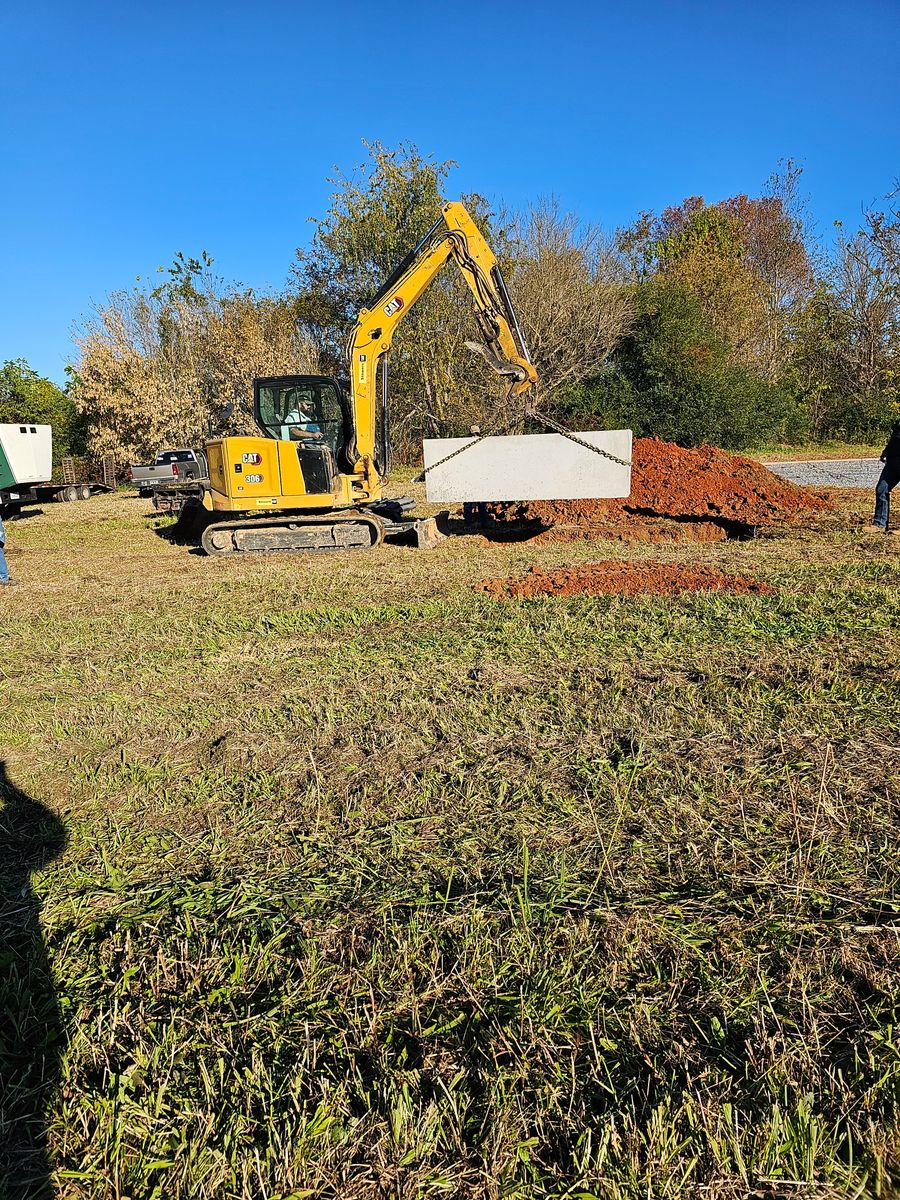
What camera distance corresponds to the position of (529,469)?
10.1m

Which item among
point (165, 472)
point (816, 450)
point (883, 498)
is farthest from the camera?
point (816, 450)

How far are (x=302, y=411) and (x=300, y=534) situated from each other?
1.91 m

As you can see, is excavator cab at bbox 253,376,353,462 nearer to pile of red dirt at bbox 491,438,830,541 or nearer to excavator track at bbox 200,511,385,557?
excavator track at bbox 200,511,385,557

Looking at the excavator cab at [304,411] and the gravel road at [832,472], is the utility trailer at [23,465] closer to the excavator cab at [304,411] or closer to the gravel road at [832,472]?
the excavator cab at [304,411]

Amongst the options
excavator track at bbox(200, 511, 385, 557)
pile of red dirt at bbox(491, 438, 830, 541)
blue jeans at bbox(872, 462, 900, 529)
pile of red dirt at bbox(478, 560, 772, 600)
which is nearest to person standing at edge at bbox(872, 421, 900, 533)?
blue jeans at bbox(872, 462, 900, 529)

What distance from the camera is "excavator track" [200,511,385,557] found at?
36.6 feet

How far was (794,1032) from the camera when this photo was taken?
6.87 feet

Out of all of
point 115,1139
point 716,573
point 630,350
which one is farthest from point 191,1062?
point 630,350

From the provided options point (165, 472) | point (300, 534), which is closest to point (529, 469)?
point (300, 534)

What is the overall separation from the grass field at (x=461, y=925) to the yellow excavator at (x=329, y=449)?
587cm

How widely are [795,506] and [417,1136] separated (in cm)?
1236

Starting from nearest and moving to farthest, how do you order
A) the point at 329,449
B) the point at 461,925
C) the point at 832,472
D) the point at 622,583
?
the point at 461,925, the point at 622,583, the point at 329,449, the point at 832,472

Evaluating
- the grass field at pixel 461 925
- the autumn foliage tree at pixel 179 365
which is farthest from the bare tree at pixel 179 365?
the grass field at pixel 461 925

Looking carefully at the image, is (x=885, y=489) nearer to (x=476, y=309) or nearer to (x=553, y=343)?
(x=476, y=309)
